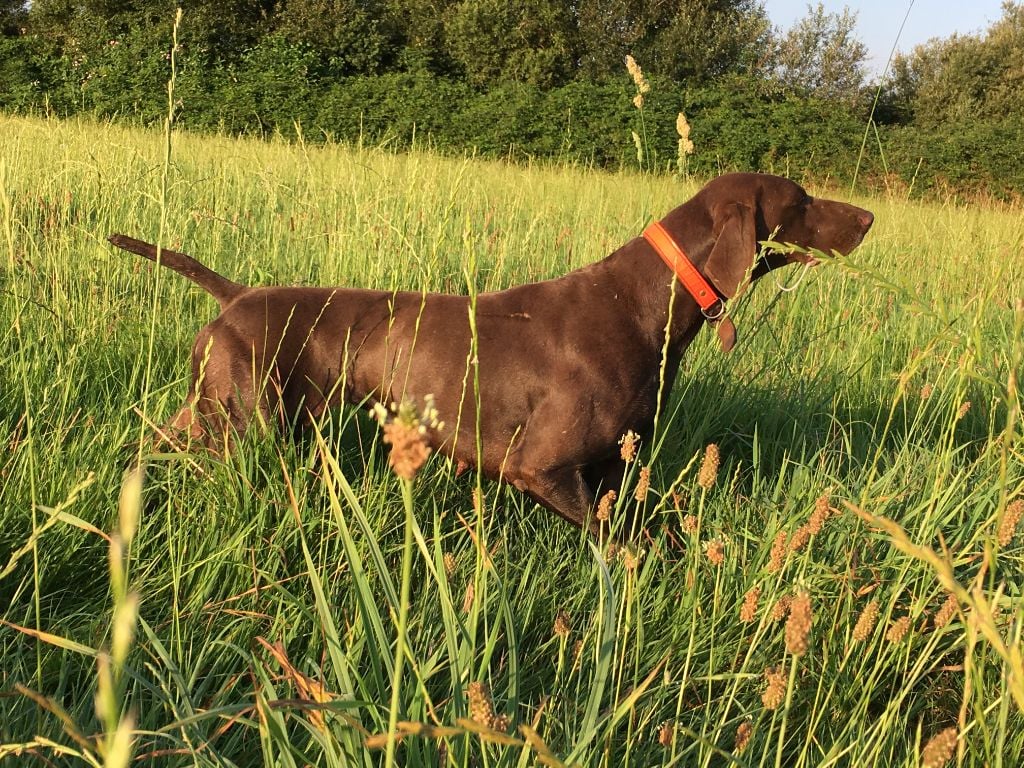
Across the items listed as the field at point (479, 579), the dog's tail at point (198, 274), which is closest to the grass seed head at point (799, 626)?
the field at point (479, 579)

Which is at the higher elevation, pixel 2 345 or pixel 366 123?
pixel 366 123

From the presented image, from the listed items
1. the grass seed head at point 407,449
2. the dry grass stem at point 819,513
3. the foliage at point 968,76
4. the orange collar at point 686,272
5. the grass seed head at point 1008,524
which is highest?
the foliage at point 968,76

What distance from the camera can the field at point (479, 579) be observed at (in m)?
1.13

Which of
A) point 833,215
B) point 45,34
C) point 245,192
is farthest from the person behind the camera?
point 45,34

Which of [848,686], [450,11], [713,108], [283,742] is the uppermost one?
[450,11]

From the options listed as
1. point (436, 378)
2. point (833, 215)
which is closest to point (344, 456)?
point (436, 378)

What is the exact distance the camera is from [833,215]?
115 inches

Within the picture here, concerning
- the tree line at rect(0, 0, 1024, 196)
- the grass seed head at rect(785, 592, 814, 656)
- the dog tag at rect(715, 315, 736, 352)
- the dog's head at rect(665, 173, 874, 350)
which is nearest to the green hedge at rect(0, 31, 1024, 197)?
the tree line at rect(0, 0, 1024, 196)

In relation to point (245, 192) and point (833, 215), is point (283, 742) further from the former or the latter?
point (245, 192)

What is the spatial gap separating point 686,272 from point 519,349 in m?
0.57

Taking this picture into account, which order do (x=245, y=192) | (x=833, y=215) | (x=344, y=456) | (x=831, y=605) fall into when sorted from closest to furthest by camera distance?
(x=831, y=605)
(x=344, y=456)
(x=833, y=215)
(x=245, y=192)

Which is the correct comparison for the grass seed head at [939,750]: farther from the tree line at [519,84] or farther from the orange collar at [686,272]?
the tree line at [519,84]

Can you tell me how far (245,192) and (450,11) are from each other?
24920 millimetres

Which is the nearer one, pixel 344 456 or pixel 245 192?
pixel 344 456
